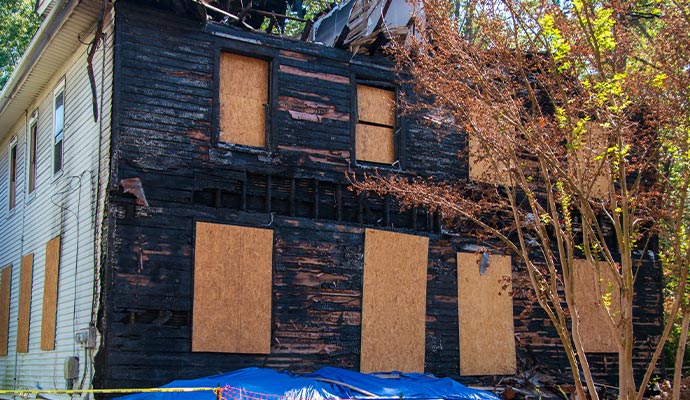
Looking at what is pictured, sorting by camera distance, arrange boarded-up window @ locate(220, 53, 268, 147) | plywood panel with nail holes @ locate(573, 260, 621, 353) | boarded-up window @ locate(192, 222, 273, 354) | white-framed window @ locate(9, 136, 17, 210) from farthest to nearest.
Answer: white-framed window @ locate(9, 136, 17, 210) < plywood panel with nail holes @ locate(573, 260, 621, 353) < boarded-up window @ locate(220, 53, 268, 147) < boarded-up window @ locate(192, 222, 273, 354)

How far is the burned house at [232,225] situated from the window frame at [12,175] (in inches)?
122

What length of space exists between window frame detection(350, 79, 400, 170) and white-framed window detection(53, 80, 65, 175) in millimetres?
5873

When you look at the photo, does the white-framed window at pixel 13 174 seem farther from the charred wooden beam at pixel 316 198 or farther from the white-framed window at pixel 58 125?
the charred wooden beam at pixel 316 198

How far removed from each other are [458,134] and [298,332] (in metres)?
5.47

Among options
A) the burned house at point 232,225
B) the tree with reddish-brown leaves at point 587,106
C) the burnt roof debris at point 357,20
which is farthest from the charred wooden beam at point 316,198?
the tree with reddish-brown leaves at point 587,106

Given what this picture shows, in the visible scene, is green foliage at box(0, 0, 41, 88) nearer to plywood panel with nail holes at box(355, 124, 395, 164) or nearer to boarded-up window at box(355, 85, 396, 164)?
boarded-up window at box(355, 85, 396, 164)

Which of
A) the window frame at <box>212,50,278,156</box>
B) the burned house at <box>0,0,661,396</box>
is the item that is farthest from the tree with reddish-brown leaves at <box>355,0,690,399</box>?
the window frame at <box>212,50,278,156</box>

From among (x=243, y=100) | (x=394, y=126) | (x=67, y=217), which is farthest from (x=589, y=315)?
(x=67, y=217)

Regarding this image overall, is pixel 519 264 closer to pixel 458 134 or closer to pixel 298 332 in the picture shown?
pixel 458 134

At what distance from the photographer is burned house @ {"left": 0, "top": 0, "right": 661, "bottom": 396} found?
13.3 m

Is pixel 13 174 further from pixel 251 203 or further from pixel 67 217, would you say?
pixel 251 203

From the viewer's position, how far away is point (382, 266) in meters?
15.2

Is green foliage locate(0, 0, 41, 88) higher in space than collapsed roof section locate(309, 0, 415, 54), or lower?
higher

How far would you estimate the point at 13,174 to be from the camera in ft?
66.7
